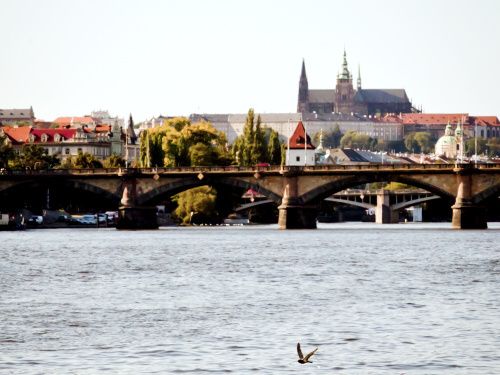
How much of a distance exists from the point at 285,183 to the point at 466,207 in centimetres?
1772

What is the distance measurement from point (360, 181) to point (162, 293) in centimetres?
8002

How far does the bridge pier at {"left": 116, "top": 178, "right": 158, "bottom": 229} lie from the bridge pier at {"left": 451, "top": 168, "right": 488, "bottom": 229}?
31627 mm

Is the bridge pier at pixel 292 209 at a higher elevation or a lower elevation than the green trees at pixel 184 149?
lower

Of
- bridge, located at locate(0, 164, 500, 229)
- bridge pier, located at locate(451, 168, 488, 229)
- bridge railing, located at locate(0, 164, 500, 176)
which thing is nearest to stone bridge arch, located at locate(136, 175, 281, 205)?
bridge, located at locate(0, 164, 500, 229)

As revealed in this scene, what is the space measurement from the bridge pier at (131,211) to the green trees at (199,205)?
1835 cm

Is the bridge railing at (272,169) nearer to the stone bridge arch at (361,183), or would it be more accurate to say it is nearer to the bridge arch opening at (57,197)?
the stone bridge arch at (361,183)

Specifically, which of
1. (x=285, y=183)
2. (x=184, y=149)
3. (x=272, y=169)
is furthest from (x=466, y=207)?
(x=184, y=149)

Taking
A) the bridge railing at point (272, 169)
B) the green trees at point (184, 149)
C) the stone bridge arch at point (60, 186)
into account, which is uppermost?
the green trees at point (184, 149)

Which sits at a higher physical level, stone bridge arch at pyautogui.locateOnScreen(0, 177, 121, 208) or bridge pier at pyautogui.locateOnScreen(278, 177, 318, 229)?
stone bridge arch at pyautogui.locateOnScreen(0, 177, 121, 208)

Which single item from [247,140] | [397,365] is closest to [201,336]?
[397,365]

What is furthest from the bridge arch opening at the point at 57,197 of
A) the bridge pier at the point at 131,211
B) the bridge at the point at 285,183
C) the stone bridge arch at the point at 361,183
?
the stone bridge arch at the point at 361,183

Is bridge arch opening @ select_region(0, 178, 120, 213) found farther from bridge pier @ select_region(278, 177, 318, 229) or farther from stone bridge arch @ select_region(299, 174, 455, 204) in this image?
stone bridge arch @ select_region(299, 174, 455, 204)

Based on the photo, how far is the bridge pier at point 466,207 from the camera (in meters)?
140

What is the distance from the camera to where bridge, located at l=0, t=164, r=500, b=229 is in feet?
461
